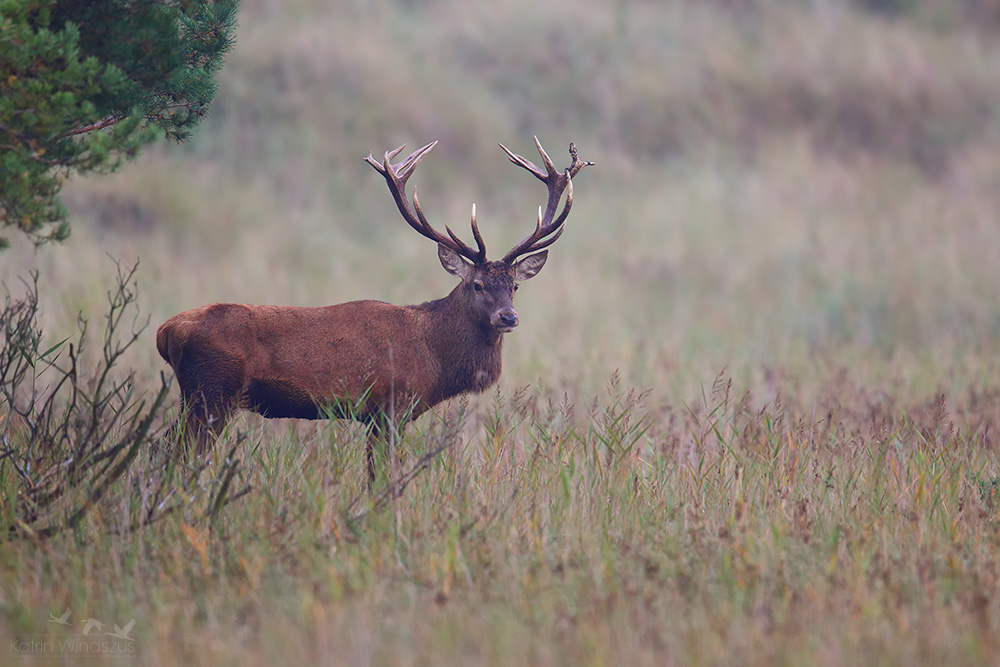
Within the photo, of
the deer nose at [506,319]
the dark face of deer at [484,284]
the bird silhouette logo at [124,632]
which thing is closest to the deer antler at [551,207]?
the dark face of deer at [484,284]

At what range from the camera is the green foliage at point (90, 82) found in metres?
5.29

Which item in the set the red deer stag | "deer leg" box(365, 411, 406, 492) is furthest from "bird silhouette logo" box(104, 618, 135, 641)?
the red deer stag

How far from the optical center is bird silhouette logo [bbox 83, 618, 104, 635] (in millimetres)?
4301

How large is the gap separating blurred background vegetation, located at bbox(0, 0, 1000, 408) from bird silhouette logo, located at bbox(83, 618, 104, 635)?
6.73 m

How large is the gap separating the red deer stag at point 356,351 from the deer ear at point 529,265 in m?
0.03

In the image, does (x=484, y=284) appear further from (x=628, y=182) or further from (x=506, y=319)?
(x=628, y=182)

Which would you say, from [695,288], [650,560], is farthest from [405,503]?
[695,288]

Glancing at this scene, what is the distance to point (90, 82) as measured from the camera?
17.8 ft

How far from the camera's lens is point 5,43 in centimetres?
519

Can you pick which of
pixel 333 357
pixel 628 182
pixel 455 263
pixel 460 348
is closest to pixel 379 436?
pixel 333 357

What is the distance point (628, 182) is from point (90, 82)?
19.1 m

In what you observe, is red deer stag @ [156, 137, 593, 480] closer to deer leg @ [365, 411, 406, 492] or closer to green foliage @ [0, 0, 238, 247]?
deer leg @ [365, 411, 406, 492]

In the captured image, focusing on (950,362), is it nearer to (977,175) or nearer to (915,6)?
(977,175)

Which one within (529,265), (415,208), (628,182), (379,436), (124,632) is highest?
(628,182)
